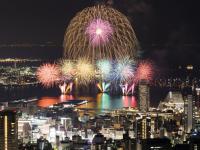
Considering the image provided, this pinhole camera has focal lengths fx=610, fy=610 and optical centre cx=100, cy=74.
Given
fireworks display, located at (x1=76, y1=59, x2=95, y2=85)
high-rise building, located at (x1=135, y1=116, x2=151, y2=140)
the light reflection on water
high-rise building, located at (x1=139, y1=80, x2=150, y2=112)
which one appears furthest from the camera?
the light reflection on water

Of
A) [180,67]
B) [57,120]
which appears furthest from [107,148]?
[180,67]

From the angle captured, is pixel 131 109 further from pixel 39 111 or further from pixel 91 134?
pixel 91 134

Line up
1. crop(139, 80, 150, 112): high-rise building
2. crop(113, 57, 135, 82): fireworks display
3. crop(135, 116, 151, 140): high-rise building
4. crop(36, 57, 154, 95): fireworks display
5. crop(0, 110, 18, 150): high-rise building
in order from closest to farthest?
crop(0, 110, 18, 150): high-rise building → crop(135, 116, 151, 140): high-rise building → crop(113, 57, 135, 82): fireworks display → crop(36, 57, 154, 95): fireworks display → crop(139, 80, 150, 112): high-rise building

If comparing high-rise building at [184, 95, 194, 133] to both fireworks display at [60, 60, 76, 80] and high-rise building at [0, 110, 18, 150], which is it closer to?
fireworks display at [60, 60, 76, 80]

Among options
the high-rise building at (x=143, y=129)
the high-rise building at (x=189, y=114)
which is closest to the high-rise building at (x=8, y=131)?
the high-rise building at (x=143, y=129)

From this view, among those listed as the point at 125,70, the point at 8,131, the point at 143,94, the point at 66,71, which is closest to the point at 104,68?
the point at 125,70

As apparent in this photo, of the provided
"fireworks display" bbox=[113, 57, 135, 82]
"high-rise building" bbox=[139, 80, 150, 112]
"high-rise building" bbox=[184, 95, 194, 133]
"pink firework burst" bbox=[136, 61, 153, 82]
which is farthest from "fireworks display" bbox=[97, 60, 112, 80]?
"high-rise building" bbox=[184, 95, 194, 133]
